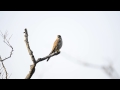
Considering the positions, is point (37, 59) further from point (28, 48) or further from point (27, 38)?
point (27, 38)

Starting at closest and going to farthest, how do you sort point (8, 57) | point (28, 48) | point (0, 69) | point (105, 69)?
point (105, 69)
point (28, 48)
point (8, 57)
point (0, 69)

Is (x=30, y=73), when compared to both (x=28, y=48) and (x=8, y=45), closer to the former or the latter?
(x=28, y=48)

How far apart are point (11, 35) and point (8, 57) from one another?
88.6 inches

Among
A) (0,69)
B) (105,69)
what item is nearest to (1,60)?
(0,69)

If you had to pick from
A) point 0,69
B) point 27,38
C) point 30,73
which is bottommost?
point 0,69

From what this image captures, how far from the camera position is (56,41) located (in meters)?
8.23

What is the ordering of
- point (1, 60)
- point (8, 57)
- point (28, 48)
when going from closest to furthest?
point (28, 48)
point (1, 60)
point (8, 57)

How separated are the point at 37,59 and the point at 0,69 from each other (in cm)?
355

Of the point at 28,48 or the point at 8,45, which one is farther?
the point at 8,45
